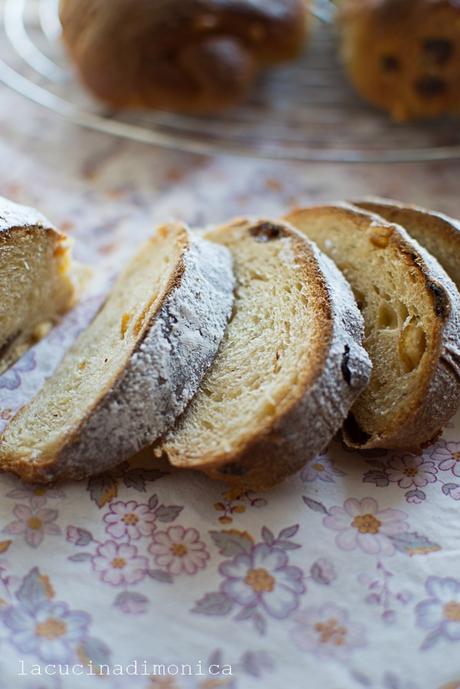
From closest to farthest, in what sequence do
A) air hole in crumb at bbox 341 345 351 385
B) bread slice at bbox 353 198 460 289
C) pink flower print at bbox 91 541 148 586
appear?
pink flower print at bbox 91 541 148 586 < air hole in crumb at bbox 341 345 351 385 < bread slice at bbox 353 198 460 289

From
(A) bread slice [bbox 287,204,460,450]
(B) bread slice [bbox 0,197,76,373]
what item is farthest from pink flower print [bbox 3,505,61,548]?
(A) bread slice [bbox 287,204,460,450]

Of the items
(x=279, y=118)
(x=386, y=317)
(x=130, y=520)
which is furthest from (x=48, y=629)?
(x=279, y=118)

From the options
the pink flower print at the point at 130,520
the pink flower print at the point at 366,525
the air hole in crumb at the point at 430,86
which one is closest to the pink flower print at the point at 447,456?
the pink flower print at the point at 366,525

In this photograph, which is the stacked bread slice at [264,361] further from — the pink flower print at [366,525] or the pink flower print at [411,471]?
the pink flower print at [366,525]

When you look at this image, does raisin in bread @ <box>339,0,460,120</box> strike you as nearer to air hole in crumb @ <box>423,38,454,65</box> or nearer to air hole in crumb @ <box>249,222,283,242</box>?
air hole in crumb @ <box>423,38,454,65</box>

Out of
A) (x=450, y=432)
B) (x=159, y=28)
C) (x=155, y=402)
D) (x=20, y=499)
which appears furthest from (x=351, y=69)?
(x=20, y=499)

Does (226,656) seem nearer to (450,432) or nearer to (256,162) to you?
(450,432)

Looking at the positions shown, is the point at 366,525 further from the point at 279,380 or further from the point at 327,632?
the point at 279,380
